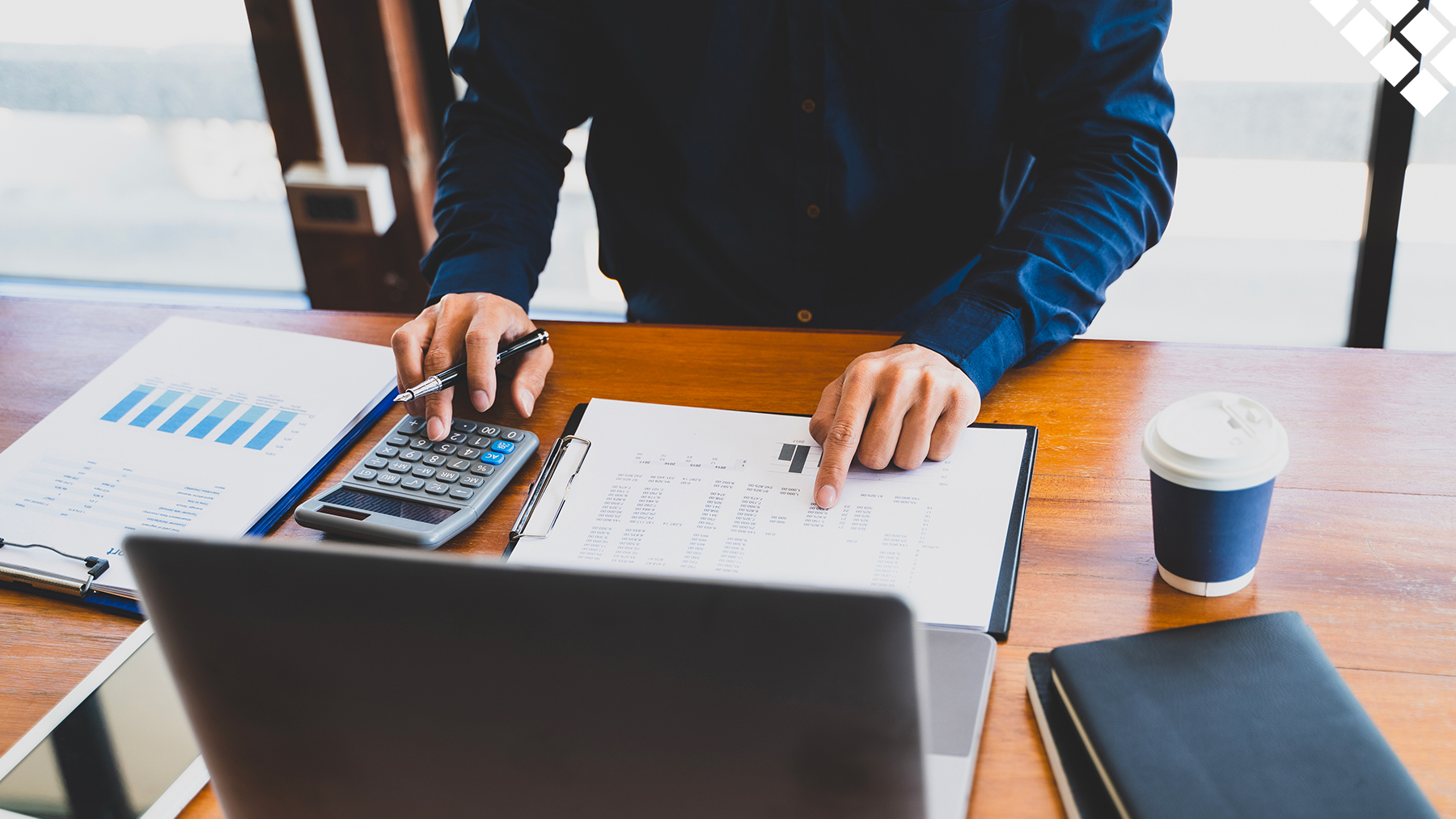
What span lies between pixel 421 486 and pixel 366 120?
5.49 ft

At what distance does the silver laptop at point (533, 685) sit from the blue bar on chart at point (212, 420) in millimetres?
541

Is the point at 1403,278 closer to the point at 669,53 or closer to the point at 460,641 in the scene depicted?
the point at 669,53

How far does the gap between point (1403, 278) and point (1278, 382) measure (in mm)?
1645

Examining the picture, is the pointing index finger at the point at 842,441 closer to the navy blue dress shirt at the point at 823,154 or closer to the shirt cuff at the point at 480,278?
the navy blue dress shirt at the point at 823,154

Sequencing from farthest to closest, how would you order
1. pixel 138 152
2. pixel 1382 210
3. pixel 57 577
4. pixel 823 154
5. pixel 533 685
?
pixel 138 152 < pixel 1382 210 < pixel 823 154 < pixel 57 577 < pixel 533 685

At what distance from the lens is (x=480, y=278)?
1.06 metres

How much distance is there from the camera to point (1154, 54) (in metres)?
1.01

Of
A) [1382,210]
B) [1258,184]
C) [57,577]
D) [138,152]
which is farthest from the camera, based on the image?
[138,152]

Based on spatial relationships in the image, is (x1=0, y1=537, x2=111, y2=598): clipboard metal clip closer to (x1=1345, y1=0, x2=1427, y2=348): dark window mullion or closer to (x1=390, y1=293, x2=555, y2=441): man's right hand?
(x1=390, y1=293, x2=555, y2=441): man's right hand

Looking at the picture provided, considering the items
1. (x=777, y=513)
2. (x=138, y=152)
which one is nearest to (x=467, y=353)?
(x=777, y=513)

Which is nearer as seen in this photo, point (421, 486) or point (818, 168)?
point (421, 486)

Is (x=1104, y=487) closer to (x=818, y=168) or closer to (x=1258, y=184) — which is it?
(x=818, y=168)

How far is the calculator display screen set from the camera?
0.77m

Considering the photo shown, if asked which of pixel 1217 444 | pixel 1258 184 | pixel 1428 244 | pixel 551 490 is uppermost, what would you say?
pixel 1217 444
